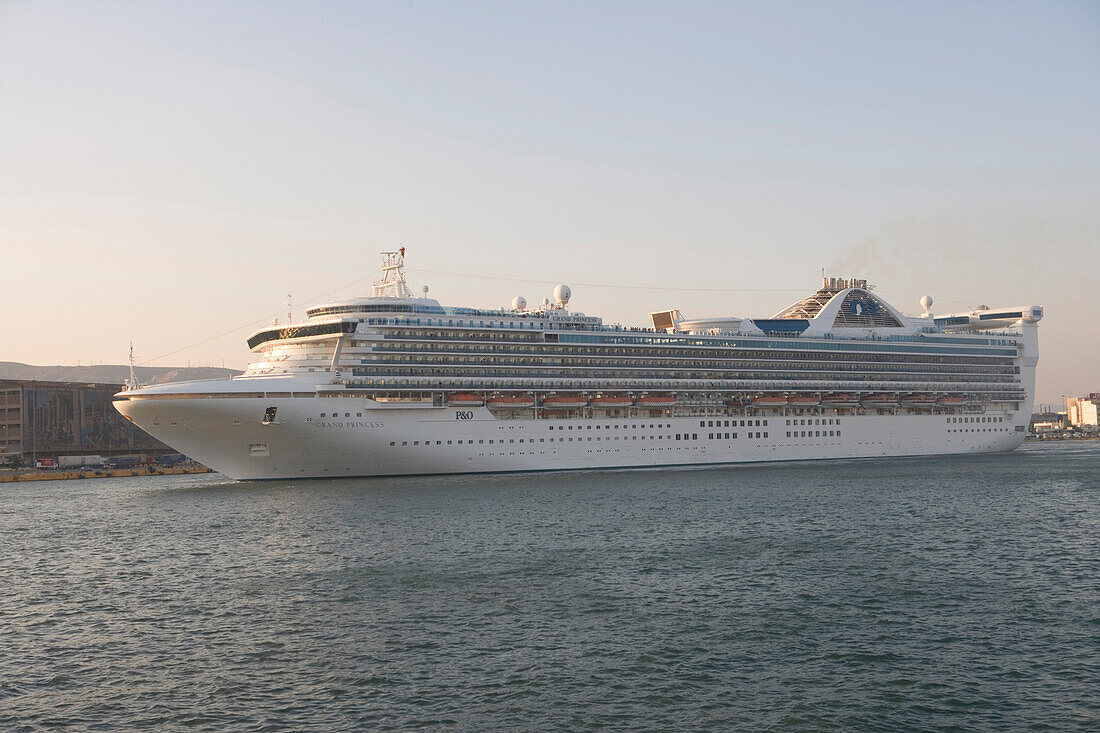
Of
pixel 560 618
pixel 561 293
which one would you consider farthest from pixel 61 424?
pixel 560 618

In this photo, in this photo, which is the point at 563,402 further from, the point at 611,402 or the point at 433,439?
the point at 433,439

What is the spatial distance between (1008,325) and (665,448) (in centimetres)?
5698

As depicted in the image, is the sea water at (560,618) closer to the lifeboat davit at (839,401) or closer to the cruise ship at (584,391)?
the cruise ship at (584,391)

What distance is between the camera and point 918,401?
95688mm

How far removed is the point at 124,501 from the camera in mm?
65062

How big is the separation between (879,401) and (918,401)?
5830 mm

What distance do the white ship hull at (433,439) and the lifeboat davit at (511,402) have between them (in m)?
0.93

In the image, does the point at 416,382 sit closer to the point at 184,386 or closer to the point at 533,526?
the point at 184,386

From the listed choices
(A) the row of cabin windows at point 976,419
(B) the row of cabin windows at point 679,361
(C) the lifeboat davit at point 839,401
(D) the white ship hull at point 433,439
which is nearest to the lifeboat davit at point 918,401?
(B) the row of cabin windows at point 679,361

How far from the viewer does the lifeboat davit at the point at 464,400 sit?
67812 millimetres

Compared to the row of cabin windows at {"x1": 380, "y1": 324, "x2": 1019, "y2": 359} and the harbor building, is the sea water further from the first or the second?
the harbor building

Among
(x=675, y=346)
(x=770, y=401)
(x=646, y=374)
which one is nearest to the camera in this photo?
(x=646, y=374)

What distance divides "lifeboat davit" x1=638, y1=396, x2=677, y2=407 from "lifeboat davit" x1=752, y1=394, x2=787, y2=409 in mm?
9729

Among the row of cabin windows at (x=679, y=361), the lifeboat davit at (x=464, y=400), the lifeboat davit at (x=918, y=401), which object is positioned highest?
the row of cabin windows at (x=679, y=361)
